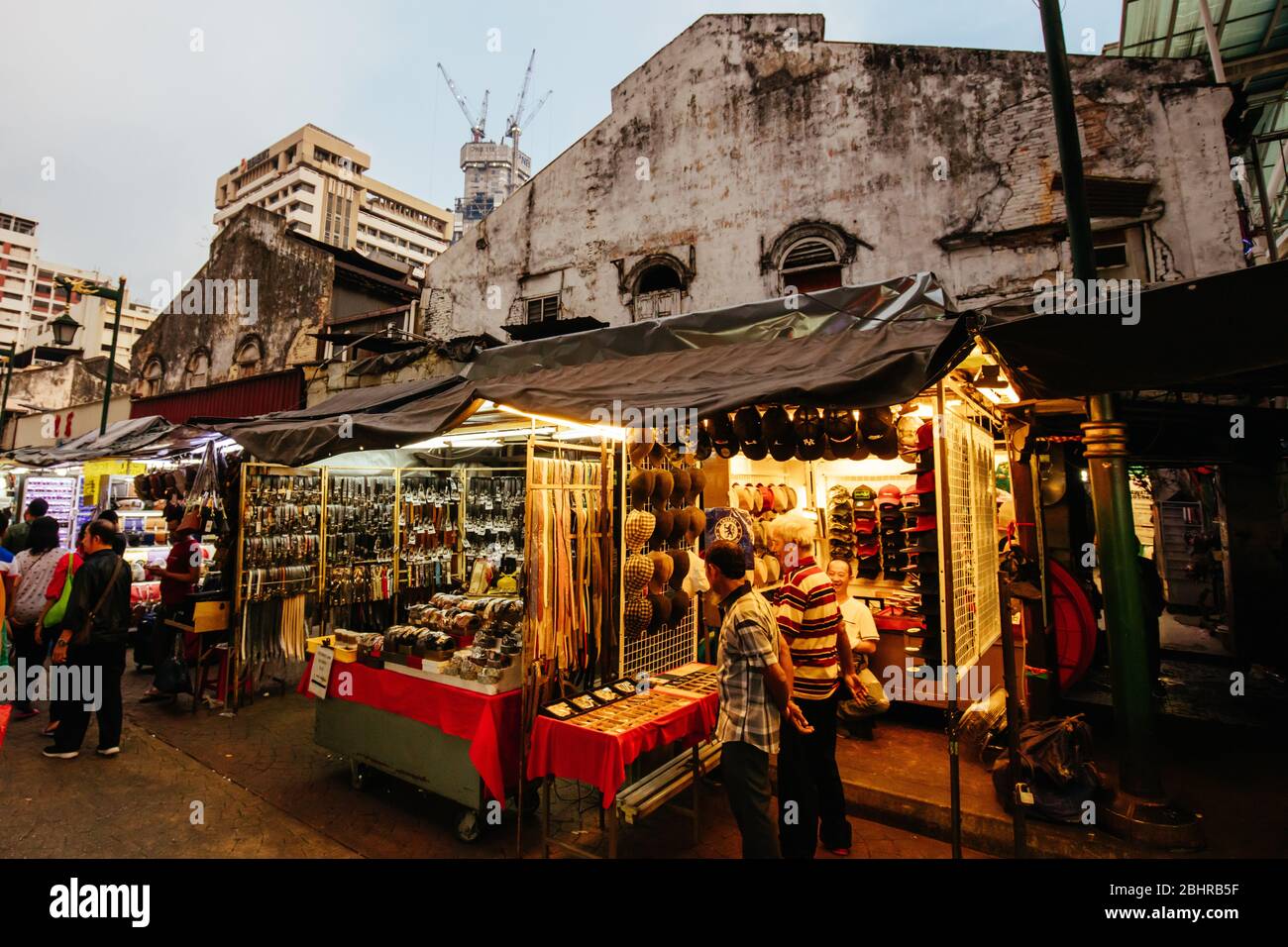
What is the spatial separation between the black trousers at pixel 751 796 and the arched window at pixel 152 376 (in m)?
22.8

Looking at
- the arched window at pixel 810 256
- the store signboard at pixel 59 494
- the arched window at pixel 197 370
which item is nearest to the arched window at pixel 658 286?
the arched window at pixel 810 256

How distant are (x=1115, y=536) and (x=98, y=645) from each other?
26.8ft

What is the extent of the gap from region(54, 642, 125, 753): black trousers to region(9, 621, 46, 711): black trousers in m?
1.41

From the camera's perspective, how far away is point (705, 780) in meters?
4.97

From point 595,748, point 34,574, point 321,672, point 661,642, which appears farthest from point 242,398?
point 595,748

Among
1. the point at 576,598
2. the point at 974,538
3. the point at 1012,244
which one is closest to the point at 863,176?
the point at 1012,244

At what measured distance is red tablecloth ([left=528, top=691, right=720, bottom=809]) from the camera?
3375 millimetres

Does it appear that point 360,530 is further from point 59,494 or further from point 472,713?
point 59,494

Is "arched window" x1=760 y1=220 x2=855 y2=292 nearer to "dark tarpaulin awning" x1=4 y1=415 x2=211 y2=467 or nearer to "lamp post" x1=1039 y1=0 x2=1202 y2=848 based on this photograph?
"lamp post" x1=1039 y1=0 x2=1202 y2=848

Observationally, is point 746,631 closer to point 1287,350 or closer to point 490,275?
point 1287,350

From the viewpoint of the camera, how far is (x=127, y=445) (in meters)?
8.24

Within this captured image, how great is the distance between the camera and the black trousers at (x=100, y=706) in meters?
→ 5.08

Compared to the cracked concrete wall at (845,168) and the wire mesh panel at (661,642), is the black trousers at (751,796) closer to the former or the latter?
the wire mesh panel at (661,642)

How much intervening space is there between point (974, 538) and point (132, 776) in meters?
7.16
